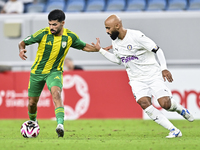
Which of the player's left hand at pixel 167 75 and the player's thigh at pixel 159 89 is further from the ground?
the player's left hand at pixel 167 75

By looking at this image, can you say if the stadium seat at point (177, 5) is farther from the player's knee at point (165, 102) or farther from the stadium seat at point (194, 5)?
the player's knee at point (165, 102)

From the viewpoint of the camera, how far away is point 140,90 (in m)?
5.93

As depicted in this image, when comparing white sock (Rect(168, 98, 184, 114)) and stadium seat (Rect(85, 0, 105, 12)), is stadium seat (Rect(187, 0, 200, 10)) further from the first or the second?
white sock (Rect(168, 98, 184, 114))

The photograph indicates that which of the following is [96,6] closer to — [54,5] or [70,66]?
[54,5]

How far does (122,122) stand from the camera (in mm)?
8945

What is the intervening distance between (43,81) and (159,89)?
183cm

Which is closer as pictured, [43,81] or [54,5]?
[43,81]

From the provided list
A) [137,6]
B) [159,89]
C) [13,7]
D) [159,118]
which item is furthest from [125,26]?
[159,118]

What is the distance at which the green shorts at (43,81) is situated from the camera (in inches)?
236

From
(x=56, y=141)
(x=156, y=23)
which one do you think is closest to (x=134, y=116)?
(x=156, y=23)

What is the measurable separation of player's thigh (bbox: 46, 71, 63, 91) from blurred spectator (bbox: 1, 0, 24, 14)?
622 cm

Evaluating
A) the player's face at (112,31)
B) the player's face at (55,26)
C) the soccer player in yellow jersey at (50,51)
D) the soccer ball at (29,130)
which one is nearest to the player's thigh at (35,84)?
the soccer player in yellow jersey at (50,51)

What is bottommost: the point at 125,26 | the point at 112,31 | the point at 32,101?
the point at 32,101

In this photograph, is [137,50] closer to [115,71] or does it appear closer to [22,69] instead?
[115,71]
